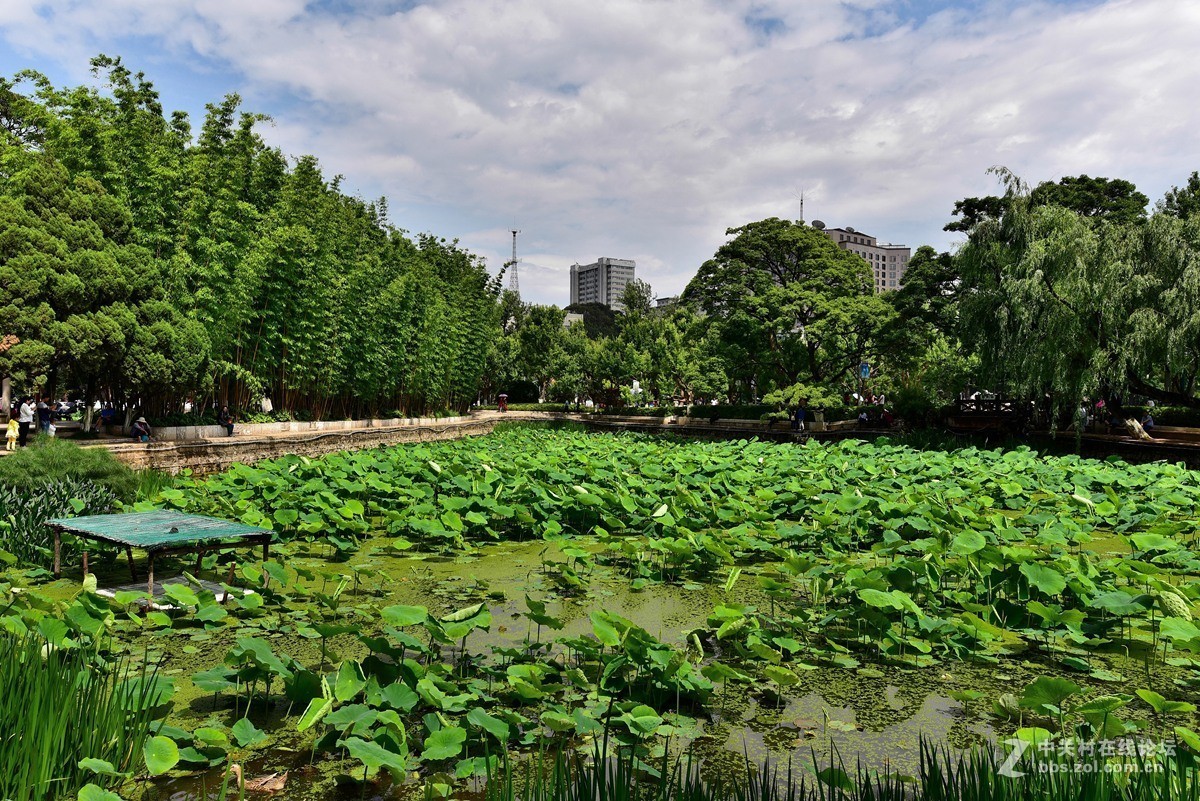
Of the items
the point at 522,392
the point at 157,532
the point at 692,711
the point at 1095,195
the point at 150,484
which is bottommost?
the point at 692,711

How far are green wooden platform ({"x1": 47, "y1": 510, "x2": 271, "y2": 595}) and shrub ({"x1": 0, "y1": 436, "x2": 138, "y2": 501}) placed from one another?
6.42 feet

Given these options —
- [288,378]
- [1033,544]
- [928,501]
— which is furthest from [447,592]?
[288,378]

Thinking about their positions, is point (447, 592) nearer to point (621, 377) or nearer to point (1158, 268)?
point (1158, 268)

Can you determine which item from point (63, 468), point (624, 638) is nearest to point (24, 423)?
point (63, 468)

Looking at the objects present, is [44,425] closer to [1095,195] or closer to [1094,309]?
[1094,309]

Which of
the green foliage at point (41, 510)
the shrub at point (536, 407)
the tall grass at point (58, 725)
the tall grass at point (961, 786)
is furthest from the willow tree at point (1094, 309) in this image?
the shrub at point (536, 407)

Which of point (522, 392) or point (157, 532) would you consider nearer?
point (157, 532)

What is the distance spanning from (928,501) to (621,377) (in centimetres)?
3264

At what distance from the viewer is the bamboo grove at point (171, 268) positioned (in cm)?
1266

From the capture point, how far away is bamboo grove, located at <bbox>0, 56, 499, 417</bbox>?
12.7 metres

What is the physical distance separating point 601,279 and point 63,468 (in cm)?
13717

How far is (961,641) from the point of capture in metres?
3.85

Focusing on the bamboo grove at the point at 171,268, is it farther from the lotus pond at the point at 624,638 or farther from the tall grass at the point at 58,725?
the tall grass at the point at 58,725

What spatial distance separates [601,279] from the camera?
142 metres
